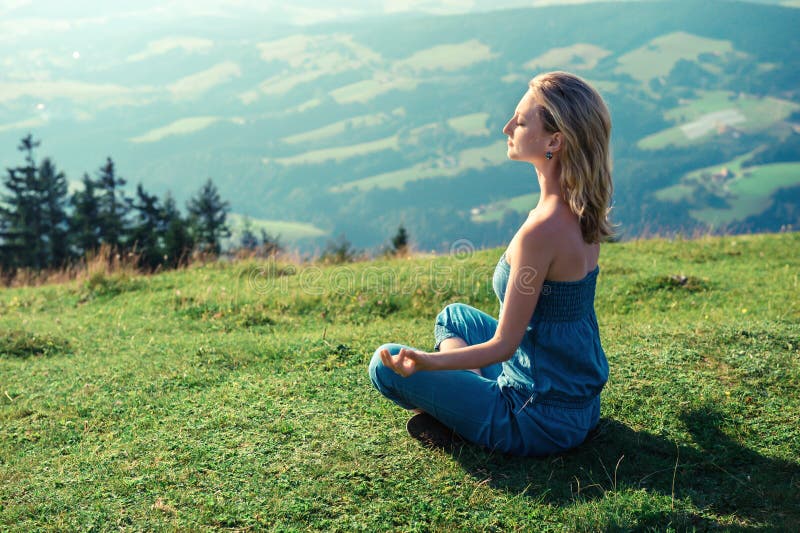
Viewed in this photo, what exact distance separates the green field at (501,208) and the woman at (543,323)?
572 feet

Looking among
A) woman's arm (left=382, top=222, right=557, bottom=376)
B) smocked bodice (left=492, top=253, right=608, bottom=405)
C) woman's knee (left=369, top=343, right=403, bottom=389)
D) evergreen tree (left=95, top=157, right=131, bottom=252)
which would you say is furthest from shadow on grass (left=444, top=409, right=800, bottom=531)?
evergreen tree (left=95, top=157, right=131, bottom=252)

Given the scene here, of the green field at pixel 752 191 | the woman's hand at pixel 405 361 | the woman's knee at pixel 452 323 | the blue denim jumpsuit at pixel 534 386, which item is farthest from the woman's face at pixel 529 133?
the green field at pixel 752 191

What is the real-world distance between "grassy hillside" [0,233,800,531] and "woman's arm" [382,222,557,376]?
963 millimetres

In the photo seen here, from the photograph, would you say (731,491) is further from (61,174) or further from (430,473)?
(61,174)

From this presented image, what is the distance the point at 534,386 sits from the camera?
459 centimetres

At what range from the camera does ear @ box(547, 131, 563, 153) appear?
4.37 metres

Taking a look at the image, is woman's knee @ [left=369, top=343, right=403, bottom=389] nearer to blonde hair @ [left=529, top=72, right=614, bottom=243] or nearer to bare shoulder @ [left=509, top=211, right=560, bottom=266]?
bare shoulder @ [left=509, top=211, right=560, bottom=266]

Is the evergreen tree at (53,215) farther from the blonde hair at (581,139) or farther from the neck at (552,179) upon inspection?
the blonde hair at (581,139)

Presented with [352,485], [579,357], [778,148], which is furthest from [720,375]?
[778,148]

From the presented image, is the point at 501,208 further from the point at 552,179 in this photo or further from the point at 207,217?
the point at 552,179

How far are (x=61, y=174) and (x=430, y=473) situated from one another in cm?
6920

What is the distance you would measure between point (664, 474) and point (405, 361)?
2.08m

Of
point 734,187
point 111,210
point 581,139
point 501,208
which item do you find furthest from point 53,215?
point 734,187

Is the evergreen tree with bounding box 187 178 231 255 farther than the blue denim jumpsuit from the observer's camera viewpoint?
Yes
